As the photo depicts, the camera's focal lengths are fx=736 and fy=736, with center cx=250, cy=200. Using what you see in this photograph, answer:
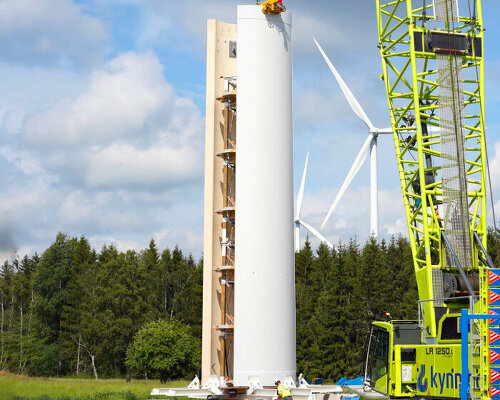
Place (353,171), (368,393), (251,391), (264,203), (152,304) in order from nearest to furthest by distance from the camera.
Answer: (251,391) → (264,203) → (368,393) → (353,171) → (152,304)

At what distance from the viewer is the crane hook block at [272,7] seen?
23469 millimetres

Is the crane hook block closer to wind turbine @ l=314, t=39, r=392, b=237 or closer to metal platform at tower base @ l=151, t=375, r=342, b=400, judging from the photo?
metal platform at tower base @ l=151, t=375, r=342, b=400

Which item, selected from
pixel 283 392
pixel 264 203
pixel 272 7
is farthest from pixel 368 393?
pixel 272 7

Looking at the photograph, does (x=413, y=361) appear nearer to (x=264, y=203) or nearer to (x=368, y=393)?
(x=368, y=393)

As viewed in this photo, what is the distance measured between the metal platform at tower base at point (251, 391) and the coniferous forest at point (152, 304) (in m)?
35.8

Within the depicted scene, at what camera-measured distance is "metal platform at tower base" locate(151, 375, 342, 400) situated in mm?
21031

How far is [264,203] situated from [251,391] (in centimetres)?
564

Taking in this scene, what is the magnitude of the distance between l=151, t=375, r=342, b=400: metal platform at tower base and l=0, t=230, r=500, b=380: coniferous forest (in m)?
35.8

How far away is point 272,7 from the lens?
2347cm

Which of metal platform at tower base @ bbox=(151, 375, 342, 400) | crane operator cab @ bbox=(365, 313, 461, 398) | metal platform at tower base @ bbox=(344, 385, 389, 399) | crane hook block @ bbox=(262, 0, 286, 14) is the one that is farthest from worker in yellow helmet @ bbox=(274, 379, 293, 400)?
crane hook block @ bbox=(262, 0, 286, 14)

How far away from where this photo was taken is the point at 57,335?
70.7 m

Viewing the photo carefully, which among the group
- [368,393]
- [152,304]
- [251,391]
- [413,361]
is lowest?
[368,393]

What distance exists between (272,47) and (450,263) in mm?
10382


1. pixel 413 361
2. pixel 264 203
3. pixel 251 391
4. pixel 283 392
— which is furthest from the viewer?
pixel 413 361
